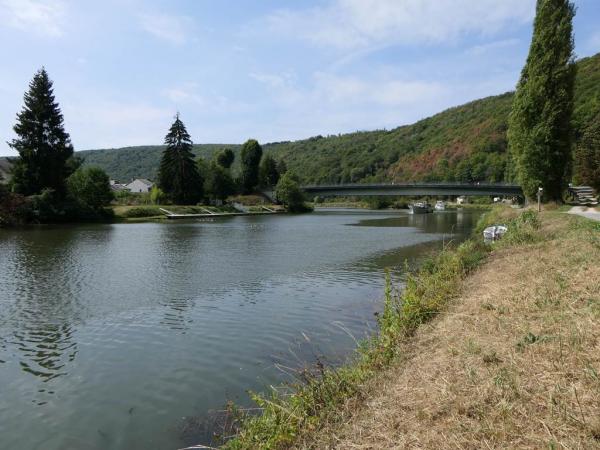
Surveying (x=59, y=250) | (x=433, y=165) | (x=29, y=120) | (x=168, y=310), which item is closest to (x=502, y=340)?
(x=168, y=310)

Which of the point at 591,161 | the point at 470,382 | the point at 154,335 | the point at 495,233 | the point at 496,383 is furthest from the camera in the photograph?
the point at 591,161

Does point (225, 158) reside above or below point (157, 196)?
above

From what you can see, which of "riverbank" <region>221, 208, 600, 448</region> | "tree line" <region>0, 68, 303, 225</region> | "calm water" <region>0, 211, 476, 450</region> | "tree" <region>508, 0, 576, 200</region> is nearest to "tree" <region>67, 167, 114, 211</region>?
"tree line" <region>0, 68, 303, 225</region>

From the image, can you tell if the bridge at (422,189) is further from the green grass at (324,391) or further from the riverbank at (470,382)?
the riverbank at (470,382)

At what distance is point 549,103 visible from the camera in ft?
112

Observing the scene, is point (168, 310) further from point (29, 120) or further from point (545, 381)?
point (29, 120)

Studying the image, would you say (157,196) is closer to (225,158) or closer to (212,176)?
(212,176)

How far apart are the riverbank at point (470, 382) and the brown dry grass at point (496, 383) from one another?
0.01 metres

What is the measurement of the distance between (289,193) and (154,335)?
91.4 m

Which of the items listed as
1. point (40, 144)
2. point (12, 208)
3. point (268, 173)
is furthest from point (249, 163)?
point (12, 208)

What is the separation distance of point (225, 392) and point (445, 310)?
17.1 ft

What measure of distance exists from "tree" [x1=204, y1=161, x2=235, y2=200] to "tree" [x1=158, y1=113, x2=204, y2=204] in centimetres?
832

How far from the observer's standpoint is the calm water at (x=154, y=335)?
763cm

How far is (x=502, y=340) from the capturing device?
6.66 meters
